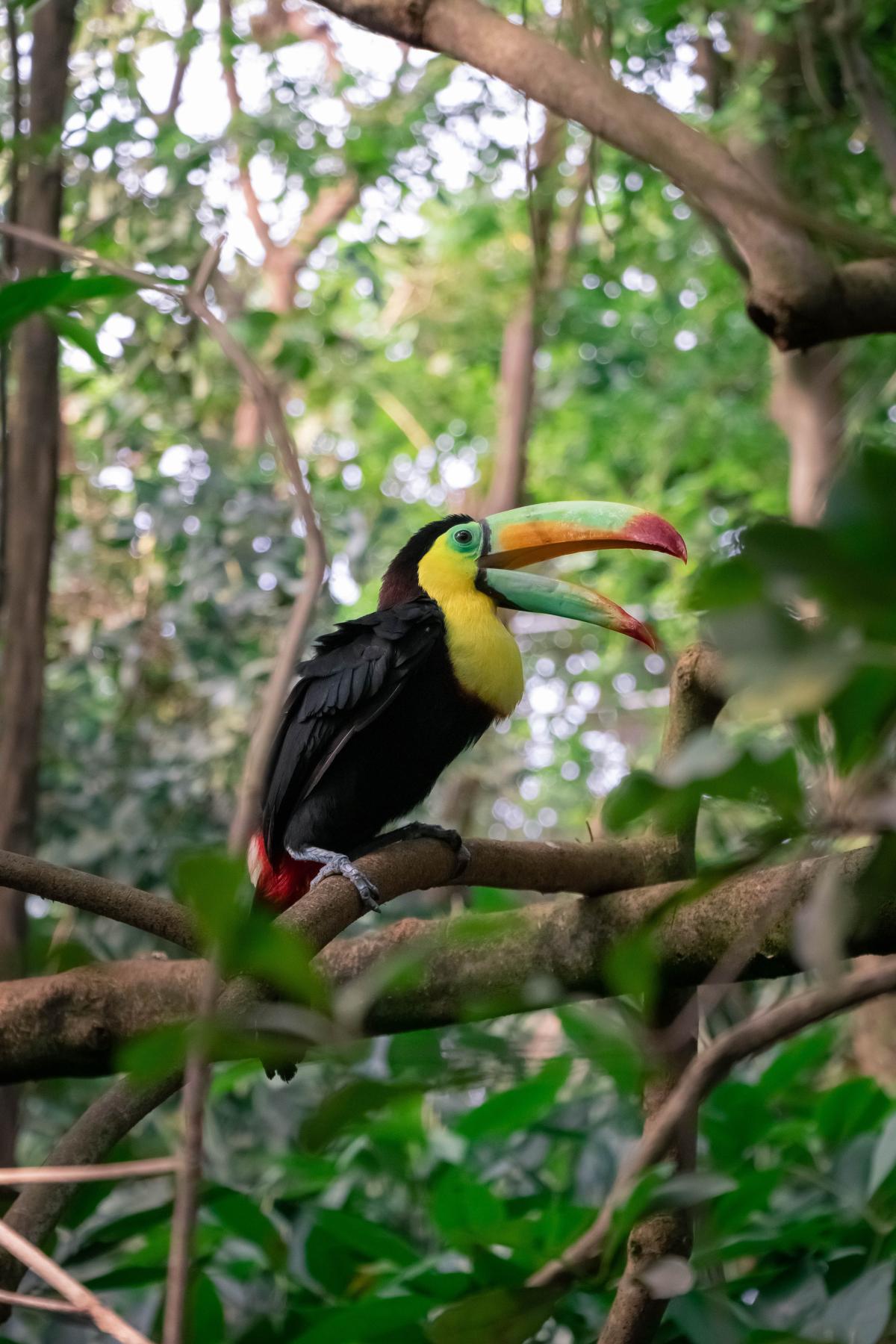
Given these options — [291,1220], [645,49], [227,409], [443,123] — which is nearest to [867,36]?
[645,49]

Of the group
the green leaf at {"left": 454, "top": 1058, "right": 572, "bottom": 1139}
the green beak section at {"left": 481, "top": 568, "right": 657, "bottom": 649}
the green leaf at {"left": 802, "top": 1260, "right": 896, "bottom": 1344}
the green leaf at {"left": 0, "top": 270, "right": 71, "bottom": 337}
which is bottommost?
the green leaf at {"left": 802, "top": 1260, "right": 896, "bottom": 1344}

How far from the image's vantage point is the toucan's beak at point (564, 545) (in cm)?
189

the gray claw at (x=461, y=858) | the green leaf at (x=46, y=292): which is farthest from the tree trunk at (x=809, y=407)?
the green leaf at (x=46, y=292)

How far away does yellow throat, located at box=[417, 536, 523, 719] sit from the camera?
2016 millimetres

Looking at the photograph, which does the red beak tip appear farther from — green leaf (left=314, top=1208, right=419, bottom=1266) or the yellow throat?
green leaf (left=314, top=1208, right=419, bottom=1266)

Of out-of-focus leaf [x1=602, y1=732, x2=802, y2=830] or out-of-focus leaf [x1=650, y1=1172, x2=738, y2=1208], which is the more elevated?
out-of-focus leaf [x1=602, y1=732, x2=802, y2=830]

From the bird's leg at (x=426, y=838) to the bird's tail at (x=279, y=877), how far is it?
9 centimetres

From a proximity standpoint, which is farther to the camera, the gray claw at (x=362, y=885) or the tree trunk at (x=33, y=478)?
the tree trunk at (x=33, y=478)

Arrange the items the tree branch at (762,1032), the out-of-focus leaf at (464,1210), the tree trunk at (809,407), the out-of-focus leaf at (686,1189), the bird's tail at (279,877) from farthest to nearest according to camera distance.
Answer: the tree trunk at (809,407) → the bird's tail at (279,877) → the out-of-focus leaf at (464,1210) → the out-of-focus leaf at (686,1189) → the tree branch at (762,1032)

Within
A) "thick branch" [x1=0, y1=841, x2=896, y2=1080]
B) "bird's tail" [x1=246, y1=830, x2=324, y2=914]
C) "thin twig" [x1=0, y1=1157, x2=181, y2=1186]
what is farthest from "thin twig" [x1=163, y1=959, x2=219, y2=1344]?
"bird's tail" [x1=246, y1=830, x2=324, y2=914]

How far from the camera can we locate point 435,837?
1858 millimetres

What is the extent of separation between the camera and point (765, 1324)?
54.4 inches

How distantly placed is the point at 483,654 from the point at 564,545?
227 millimetres

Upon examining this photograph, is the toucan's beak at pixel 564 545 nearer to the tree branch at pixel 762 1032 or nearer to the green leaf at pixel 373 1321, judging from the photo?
the green leaf at pixel 373 1321
